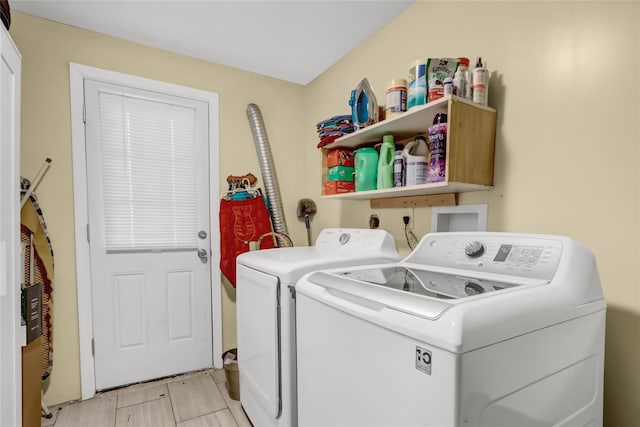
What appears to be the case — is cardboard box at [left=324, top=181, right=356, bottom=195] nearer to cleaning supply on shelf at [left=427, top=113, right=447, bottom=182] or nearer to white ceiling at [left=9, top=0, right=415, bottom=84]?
cleaning supply on shelf at [left=427, top=113, right=447, bottom=182]

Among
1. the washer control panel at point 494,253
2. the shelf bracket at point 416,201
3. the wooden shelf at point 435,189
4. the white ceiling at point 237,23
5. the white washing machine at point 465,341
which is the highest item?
the white ceiling at point 237,23

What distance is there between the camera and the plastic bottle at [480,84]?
4.28 ft

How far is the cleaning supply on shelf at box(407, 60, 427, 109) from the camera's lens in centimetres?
139

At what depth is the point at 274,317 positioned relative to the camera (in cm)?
139

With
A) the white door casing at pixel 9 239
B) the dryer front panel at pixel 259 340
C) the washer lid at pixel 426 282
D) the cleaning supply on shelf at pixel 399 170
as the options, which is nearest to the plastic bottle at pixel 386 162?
the cleaning supply on shelf at pixel 399 170

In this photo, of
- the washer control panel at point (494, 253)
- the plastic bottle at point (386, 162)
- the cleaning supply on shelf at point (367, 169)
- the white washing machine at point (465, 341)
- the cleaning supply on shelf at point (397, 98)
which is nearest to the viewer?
the white washing machine at point (465, 341)

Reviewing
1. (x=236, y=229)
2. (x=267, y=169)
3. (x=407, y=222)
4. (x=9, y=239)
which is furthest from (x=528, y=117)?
(x=9, y=239)

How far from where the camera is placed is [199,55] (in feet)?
7.81

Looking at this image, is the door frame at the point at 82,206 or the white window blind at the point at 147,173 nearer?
the door frame at the point at 82,206

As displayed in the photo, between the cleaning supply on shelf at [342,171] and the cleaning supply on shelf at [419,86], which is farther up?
the cleaning supply on shelf at [419,86]

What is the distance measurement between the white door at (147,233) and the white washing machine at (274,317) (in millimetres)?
824

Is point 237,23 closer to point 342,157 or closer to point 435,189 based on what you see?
point 342,157

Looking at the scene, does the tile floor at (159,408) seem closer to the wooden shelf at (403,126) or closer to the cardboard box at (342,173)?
the cardboard box at (342,173)

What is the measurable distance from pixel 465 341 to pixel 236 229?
2030mm
